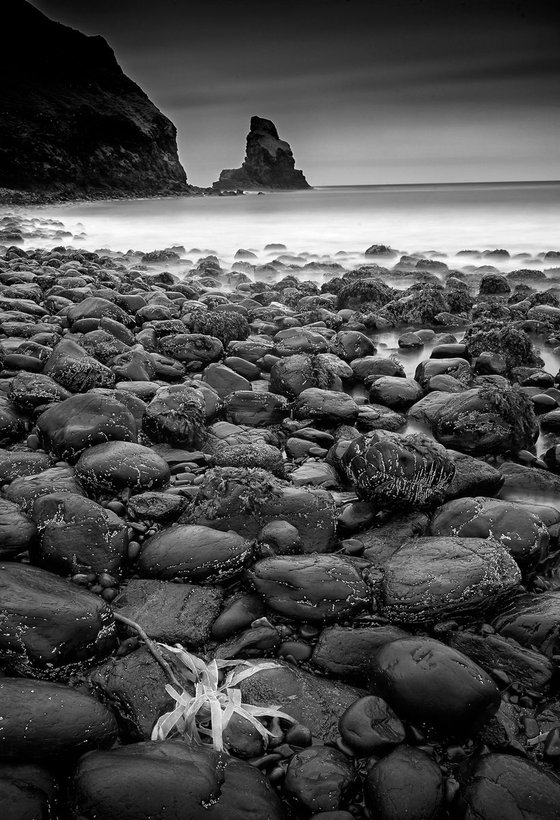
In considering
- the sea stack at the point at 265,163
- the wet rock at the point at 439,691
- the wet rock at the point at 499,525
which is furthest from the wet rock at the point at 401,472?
the sea stack at the point at 265,163

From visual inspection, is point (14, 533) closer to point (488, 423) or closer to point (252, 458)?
point (252, 458)

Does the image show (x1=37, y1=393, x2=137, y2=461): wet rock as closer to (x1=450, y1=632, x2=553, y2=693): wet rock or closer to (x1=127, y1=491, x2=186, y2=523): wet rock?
(x1=127, y1=491, x2=186, y2=523): wet rock

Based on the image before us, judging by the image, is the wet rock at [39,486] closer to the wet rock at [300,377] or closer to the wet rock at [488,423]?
the wet rock at [300,377]

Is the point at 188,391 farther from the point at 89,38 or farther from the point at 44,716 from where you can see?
the point at 89,38

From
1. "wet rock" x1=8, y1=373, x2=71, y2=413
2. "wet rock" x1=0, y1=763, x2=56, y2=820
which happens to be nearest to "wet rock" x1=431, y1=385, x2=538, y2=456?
"wet rock" x1=8, y1=373, x2=71, y2=413

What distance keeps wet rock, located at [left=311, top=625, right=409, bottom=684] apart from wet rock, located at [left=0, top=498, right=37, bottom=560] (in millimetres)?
1124

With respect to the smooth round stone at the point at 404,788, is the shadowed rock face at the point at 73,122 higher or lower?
higher

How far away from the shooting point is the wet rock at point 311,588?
1887mm

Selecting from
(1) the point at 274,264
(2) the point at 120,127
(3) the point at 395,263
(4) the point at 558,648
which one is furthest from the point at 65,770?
(2) the point at 120,127

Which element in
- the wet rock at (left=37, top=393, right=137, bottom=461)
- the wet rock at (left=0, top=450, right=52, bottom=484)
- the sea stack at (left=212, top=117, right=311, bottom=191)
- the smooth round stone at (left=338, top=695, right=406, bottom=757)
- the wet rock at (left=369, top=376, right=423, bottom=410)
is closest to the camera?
the smooth round stone at (left=338, top=695, right=406, bottom=757)

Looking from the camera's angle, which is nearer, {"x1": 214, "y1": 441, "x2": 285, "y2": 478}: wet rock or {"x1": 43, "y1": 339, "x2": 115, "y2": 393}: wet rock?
{"x1": 214, "y1": 441, "x2": 285, "y2": 478}: wet rock

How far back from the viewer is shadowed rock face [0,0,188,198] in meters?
41.6

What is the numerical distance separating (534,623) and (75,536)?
5.49 ft

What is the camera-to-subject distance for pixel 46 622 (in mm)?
1626
